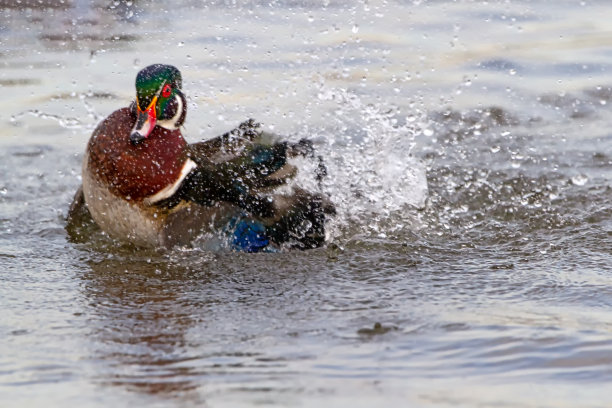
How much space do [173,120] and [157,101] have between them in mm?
127

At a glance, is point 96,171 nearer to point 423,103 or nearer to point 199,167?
point 199,167

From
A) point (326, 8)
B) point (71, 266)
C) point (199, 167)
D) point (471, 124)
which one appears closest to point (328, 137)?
point (471, 124)

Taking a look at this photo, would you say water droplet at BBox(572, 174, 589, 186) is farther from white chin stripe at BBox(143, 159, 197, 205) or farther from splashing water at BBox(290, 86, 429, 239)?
white chin stripe at BBox(143, 159, 197, 205)

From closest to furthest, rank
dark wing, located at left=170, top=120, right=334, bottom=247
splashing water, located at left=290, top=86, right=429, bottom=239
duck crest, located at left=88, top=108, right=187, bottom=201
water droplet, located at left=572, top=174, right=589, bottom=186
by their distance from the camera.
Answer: duck crest, located at left=88, top=108, right=187, bottom=201 < dark wing, located at left=170, top=120, right=334, bottom=247 < splashing water, located at left=290, top=86, right=429, bottom=239 < water droplet, located at left=572, top=174, right=589, bottom=186

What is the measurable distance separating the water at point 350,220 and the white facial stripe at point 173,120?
55 centimetres

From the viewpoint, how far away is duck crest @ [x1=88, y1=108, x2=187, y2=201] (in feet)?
→ 13.7

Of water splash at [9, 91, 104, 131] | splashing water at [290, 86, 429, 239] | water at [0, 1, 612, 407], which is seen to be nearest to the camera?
water at [0, 1, 612, 407]

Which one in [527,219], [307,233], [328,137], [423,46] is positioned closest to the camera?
[307,233]

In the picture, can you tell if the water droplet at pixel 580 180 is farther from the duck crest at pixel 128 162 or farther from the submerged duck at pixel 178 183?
the duck crest at pixel 128 162

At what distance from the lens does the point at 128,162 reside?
165 inches

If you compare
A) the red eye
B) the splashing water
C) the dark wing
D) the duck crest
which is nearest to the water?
the splashing water

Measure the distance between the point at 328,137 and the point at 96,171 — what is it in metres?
1.97

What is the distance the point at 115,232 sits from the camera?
171 inches

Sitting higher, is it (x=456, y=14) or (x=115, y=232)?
(x=456, y=14)
